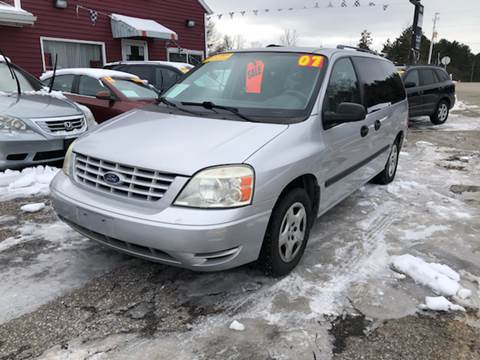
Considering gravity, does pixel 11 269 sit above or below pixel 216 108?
below

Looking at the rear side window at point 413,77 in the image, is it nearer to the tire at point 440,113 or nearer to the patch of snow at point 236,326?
the tire at point 440,113

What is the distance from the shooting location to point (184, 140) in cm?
300

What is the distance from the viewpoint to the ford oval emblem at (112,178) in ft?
9.40

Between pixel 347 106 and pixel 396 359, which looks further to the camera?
pixel 347 106

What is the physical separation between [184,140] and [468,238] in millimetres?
3043

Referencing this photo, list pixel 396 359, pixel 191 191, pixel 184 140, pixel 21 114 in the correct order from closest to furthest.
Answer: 1. pixel 396 359
2. pixel 191 191
3. pixel 184 140
4. pixel 21 114

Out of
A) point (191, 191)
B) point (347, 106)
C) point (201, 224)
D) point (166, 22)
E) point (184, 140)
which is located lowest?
point (201, 224)

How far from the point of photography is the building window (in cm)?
1733

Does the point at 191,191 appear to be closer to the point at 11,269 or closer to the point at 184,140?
the point at 184,140

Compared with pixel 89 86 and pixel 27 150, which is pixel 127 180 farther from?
pixel 89 86

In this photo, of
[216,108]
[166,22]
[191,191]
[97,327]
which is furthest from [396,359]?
[166,22]

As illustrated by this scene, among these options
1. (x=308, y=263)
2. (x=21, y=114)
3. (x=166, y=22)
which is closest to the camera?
(x=308, y=263)

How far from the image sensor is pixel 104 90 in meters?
7.55

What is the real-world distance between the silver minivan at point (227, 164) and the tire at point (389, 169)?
5.64 ft
